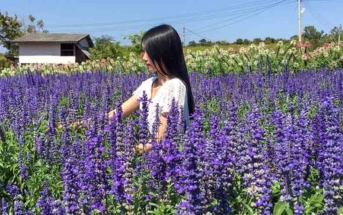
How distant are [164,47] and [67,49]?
5763 centimetres

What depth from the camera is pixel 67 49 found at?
197 feet

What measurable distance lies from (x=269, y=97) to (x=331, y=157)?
13.7ft

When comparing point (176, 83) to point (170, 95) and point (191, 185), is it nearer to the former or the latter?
point (170, 95)

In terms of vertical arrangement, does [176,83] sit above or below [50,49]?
below

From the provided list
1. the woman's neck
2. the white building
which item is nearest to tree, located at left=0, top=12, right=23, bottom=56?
the white building

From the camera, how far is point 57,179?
3.89 m

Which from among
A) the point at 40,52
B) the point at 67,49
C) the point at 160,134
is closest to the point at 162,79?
the point at 160,134

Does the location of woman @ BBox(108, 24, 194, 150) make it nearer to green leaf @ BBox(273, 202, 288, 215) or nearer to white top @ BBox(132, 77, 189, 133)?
white top @ BBox(132, 77, 189, 133)

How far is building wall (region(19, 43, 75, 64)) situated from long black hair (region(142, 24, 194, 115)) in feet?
184

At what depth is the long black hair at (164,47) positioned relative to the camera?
13.3ft

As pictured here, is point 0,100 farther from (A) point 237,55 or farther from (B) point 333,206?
(A) point 237,55

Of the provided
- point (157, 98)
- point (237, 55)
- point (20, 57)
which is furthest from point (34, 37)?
point (157, 98)

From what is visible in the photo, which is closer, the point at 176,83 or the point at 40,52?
the point at 176,83

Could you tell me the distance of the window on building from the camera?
196ft
